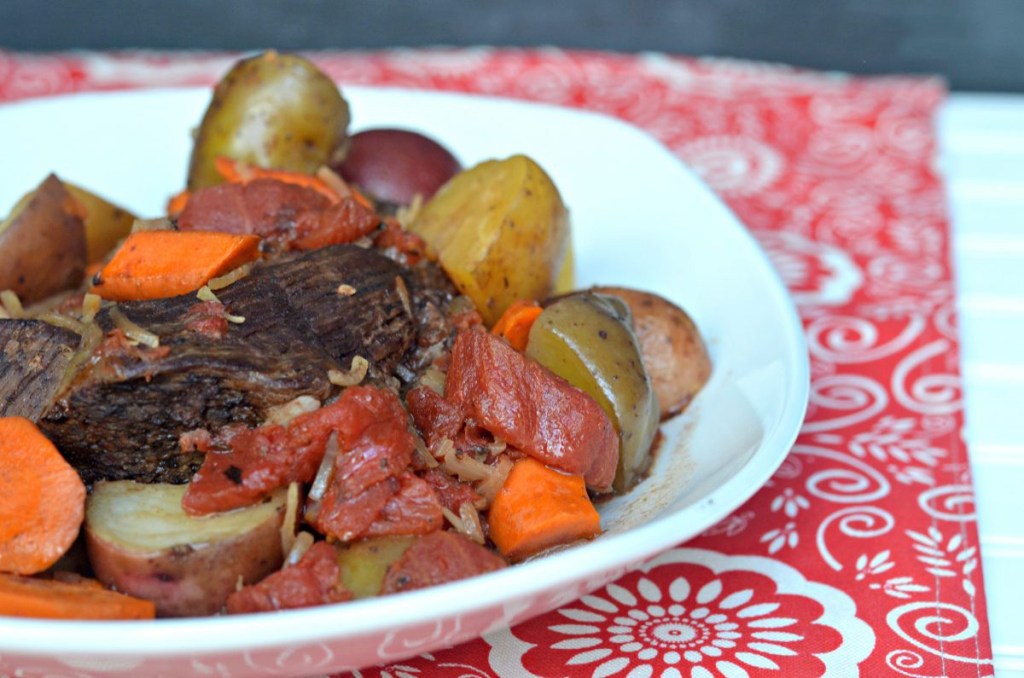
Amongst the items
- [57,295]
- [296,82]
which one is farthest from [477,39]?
[57,295]

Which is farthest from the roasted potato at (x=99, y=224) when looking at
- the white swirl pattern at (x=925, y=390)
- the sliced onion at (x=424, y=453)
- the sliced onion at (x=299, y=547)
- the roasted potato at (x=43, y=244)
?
the white swirl pattern at (x=925, y=390)

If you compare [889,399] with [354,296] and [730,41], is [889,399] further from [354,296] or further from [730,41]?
[730,41]

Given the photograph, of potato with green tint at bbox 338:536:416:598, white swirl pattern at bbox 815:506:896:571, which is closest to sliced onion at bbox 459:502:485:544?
potato with green tint at bbox 338:536:416:598

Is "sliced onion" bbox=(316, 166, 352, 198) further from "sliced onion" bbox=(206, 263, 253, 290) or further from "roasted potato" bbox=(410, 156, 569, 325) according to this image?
"sliced onion" bbox=(206, 263, 253, 290)

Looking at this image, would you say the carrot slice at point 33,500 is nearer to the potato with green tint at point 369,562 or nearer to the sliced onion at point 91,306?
the sliced onion at point 91,306

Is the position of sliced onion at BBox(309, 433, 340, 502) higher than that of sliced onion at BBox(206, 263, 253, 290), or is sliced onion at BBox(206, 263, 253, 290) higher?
sliced onion at BBox(206, 263, 253, 290)

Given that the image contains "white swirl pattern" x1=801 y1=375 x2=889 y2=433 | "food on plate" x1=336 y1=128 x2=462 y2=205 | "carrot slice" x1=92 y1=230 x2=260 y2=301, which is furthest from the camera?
"food on plate" x1=336 y1=128 x2=462 y2=205

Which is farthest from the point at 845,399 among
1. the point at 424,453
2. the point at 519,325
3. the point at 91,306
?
the point at 91,306
